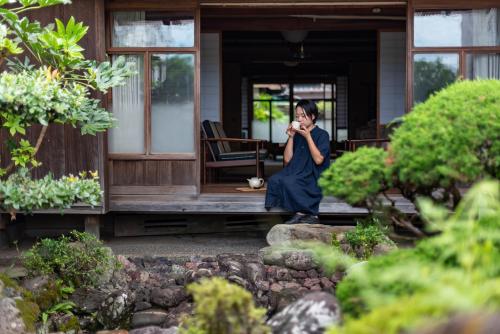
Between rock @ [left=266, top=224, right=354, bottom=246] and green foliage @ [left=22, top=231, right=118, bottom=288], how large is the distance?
1483mm

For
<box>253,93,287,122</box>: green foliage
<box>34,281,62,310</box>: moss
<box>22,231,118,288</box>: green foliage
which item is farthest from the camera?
<box>253,93,287,122</box>: green foliage

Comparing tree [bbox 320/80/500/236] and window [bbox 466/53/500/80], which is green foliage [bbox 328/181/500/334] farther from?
window [bbox 466/53/500/80]

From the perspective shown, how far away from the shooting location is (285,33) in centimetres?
1093

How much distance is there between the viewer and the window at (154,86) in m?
7.42

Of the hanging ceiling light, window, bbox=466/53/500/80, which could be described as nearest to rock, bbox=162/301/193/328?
window, bbox=466/53/500/80

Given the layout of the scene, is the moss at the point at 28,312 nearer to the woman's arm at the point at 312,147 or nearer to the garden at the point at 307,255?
the garden at the point at 307,255

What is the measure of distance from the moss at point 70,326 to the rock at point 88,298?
177mm

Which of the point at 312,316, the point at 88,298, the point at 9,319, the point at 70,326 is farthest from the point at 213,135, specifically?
the point at 312,316

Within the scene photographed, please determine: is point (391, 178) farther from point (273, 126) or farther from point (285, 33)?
point (273, 126)

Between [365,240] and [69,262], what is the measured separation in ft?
7.71

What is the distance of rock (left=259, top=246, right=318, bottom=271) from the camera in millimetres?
6355

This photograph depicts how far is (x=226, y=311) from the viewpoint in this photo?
3.57m

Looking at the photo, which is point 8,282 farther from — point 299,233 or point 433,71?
point 433,71

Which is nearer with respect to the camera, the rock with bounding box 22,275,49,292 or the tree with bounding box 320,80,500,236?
the tree with bounding box 320,80,500,236
